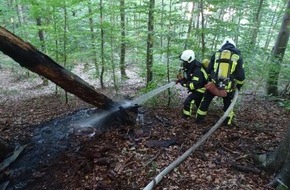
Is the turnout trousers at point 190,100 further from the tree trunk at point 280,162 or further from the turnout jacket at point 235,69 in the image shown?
the tree trunk at point 280,162

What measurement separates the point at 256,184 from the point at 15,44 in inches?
215

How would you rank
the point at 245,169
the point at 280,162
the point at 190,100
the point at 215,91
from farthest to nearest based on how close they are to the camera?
1. the point at 190,100
2. the point at 215,91
3. the point at 245,169
4. the point at 280,162

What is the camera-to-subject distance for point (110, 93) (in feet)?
44.7

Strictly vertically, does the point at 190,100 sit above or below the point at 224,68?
below

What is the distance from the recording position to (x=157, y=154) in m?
5.30

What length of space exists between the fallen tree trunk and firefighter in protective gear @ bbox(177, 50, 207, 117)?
2707 mm

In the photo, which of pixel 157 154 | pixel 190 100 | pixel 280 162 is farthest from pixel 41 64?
pixel 280 162

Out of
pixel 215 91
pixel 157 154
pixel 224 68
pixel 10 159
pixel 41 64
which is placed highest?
pixel 41 64

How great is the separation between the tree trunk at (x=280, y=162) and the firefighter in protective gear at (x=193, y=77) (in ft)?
9.80

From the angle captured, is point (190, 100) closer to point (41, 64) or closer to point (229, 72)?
point (229, 72)

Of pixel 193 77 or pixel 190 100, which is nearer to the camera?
pixel 193 77

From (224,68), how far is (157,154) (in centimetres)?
301

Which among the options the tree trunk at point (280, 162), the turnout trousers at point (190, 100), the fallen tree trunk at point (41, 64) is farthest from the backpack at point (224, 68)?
the fallen tree trunk at point (41, 64)

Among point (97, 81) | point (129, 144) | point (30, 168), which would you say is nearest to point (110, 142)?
point (129, 144)
